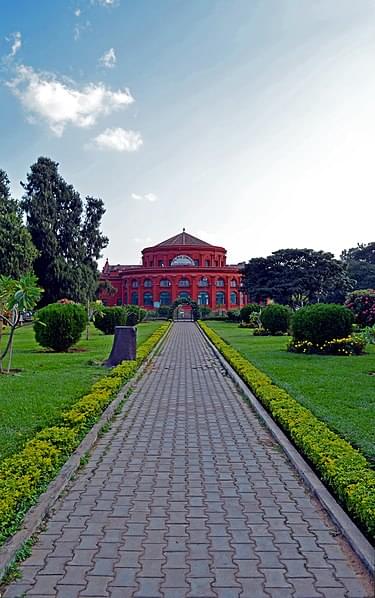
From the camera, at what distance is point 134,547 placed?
144 inches

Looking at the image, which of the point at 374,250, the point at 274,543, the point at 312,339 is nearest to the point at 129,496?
the point at 274,543

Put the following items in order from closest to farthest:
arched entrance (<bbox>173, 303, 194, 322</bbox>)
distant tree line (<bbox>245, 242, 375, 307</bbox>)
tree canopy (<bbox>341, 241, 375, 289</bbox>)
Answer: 1. distant tree line (<bbox>245, 242, 375, 307</bbox>)
2. tree canopy (<bbox>341, 241, 375, 289</bbox>)
3. arched entrance (<bbox>173, 303, 194, 322</bbox>)

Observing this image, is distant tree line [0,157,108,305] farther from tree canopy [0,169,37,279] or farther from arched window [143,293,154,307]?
arched window [143,293,154,307]

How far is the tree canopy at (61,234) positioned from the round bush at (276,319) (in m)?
15.8

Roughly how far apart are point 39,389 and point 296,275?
37958mm

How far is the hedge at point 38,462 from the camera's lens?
3990mm

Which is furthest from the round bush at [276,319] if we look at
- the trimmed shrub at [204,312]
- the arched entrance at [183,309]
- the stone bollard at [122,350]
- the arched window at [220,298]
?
the arched window at [220,298]

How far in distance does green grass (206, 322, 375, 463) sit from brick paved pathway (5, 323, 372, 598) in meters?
0.99

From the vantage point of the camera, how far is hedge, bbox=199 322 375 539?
156 inches

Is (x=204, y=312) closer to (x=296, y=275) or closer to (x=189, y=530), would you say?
(x=296, y=275)

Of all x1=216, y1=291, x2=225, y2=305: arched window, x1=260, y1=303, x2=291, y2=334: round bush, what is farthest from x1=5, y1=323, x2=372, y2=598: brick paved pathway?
x1=216, y1=291, x2=225, y2=305: arched window

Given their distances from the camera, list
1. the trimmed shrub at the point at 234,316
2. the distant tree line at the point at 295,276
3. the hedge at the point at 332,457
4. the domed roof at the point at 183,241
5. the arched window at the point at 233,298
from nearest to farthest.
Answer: the hedge at the point at 332,457 < the distant tree line at the point at 295,276 < the trimmed shrub at the point at 234,316 < the arched window at the point at 233,298 < the domed roof at the point at 183,241

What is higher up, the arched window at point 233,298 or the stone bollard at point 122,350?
the arched window at point 233,298

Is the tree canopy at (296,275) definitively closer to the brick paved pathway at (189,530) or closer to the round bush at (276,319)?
the round bush at (276,319)
